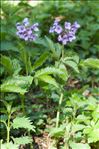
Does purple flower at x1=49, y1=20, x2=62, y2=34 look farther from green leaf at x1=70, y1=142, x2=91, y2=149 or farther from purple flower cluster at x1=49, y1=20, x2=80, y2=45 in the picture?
green leaf at x1=70, y1=142, x2=91, y2=149

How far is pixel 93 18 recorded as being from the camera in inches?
214

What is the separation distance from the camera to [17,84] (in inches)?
124

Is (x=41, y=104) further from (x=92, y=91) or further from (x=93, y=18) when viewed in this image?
(x=93, y=18)

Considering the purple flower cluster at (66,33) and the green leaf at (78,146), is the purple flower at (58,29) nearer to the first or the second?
the purple flower cluster at (66,33)

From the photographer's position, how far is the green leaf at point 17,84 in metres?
3.03

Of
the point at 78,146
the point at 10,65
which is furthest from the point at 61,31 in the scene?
the point at 78,146

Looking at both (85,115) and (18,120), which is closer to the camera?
(18,120)

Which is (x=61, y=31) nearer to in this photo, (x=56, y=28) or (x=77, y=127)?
(x=56, y=28)

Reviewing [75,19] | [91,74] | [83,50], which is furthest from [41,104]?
[75,19]

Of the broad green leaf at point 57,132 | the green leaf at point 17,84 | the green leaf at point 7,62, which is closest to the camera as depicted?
the green leaf at point 17,84

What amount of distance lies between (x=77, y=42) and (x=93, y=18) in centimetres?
40

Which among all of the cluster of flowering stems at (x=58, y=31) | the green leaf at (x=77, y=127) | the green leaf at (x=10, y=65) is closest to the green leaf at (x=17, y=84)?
the green leaf at (x=10, y=65)

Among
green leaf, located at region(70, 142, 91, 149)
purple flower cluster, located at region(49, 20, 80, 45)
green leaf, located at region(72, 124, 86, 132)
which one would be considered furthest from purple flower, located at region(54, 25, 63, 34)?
green leaf, located at region(70, 142, 91, 149)

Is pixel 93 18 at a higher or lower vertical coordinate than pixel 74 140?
higher
